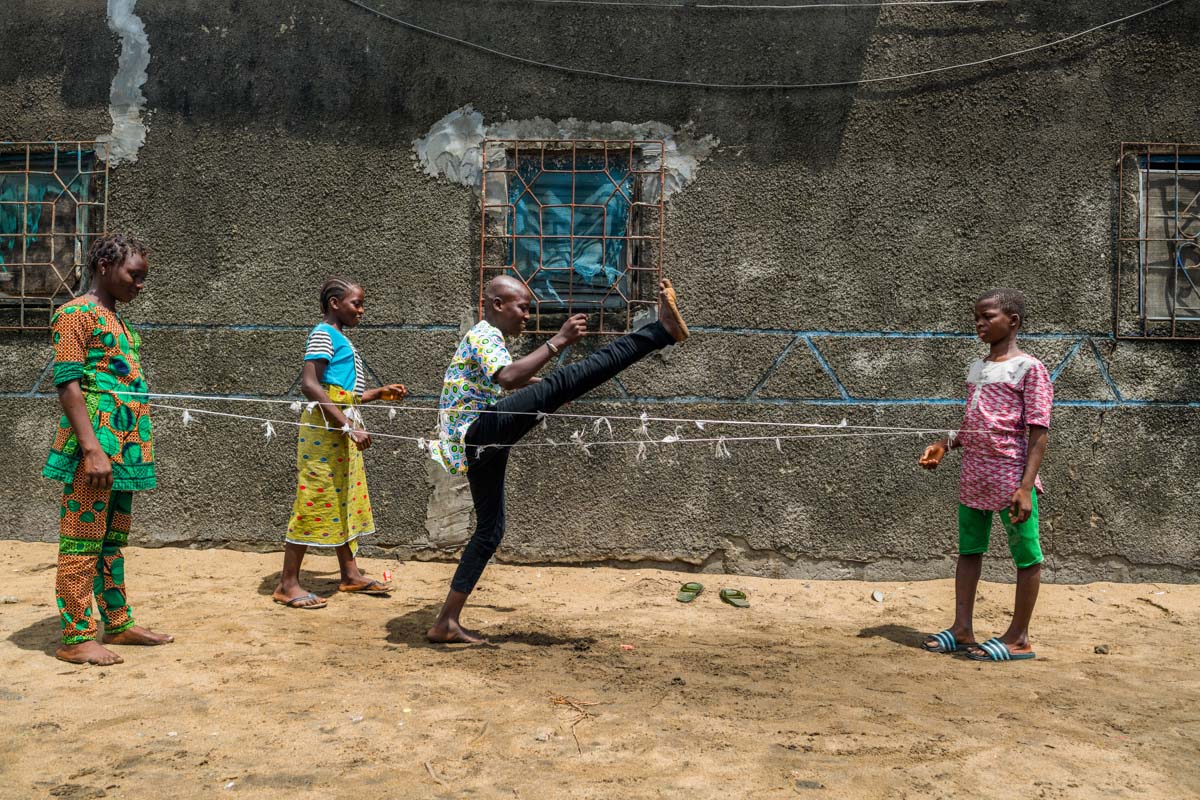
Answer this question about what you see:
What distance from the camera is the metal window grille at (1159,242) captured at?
17.0ft

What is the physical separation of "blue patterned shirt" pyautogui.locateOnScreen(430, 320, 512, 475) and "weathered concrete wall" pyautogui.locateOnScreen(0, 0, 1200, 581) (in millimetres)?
1416

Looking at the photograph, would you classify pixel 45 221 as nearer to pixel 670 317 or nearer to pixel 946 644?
pixel 670 317

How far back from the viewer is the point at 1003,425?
3990 millimetres

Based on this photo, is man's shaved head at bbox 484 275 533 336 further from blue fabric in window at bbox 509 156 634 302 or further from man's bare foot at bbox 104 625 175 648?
man's bare foot at bbox 104 625 175 648

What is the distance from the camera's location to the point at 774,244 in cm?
526

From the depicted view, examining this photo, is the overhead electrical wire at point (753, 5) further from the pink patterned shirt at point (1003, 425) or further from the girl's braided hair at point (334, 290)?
the pink patterned shirt at point (1003, 425)

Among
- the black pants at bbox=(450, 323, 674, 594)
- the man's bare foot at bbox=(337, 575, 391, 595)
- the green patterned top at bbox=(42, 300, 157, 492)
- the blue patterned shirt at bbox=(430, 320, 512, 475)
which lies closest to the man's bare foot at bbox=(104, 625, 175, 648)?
the green patterned top at bbox=(42, 300, 157, 492)

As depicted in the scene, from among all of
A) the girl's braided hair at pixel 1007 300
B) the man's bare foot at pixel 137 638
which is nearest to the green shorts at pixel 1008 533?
the girl's braided hair at pixel 1007 300

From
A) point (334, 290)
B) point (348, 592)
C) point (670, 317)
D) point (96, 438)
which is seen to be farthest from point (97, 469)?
point (670, 317)

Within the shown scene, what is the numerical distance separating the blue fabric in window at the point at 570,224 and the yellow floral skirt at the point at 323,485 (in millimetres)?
1367

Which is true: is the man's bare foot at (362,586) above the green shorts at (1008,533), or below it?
below

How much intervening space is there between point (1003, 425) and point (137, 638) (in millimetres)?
3798

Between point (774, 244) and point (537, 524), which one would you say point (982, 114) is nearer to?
point (774, 244)

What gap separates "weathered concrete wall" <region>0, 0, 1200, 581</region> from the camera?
17.0 feet
